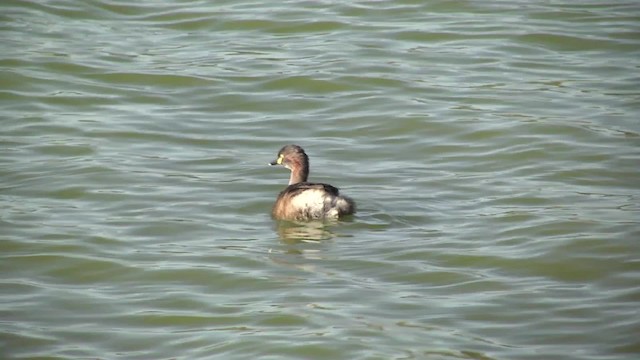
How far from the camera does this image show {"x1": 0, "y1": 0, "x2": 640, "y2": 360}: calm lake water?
743cm

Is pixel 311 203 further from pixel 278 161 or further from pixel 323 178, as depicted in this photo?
pixel 323 178

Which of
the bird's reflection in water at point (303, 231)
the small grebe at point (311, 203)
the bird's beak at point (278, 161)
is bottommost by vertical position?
the bird's reflection in water at point (303, 231)

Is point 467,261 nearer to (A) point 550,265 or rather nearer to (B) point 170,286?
(A) point 550,265

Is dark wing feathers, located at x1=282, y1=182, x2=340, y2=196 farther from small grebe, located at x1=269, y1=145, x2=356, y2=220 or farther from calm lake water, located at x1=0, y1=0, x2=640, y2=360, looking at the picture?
calm lake water, located at x1=0, y1=0, x2=640, y2=360

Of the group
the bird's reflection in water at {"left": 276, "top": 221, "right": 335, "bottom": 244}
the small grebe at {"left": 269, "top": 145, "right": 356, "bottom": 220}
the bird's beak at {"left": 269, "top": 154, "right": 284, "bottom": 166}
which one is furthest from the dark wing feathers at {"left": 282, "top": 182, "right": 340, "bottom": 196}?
the bird's beak at {"left": 269, "top": 154, "right": 284, "bottom": 166}

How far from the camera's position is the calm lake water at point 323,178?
743cm

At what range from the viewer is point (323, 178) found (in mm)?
10617

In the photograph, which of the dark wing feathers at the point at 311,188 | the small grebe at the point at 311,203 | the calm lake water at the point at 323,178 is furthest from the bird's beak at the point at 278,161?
the dark wing feathers at the point at 311,188

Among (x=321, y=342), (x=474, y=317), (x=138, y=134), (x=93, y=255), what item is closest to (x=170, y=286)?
(x=93, y=255)

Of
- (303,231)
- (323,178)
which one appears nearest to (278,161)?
(323,178)

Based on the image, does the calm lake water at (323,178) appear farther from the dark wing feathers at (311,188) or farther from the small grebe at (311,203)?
the dark wing feathers at (311,188)

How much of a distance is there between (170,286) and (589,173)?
3.96 m

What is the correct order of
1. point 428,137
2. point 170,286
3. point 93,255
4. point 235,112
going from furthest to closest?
point 235,112 → point 428,137 → point 93,255 → point 170,286

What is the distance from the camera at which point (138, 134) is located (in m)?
11.8
